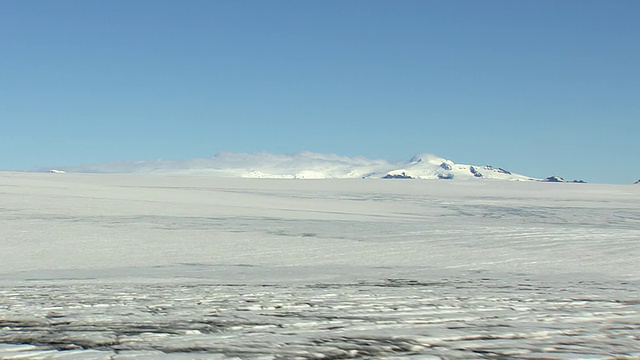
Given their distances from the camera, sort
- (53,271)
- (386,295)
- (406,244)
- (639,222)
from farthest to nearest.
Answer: (639,222), (406,244), (53,271), (386,295)

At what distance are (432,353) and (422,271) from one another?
19.9ft

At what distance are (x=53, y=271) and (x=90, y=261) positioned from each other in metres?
1.16

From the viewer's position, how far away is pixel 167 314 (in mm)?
5637

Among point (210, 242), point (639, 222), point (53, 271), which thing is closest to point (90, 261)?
point (53, 271)

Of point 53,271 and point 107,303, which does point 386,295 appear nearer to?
point 107,303

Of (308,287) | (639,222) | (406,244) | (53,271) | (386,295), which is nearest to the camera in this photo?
(386,295)

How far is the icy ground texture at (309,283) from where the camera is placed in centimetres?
444

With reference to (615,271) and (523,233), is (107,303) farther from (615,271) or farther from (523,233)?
(523,233)

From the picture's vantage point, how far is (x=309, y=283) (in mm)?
8539

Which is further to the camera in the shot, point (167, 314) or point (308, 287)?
point (308, 287)

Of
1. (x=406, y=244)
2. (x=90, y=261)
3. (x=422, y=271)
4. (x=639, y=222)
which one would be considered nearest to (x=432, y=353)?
(x=422, y=271)

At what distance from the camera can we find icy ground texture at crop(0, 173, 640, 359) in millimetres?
4438

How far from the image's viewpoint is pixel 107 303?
6312 mm

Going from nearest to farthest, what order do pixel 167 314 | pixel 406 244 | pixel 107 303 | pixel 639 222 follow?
pixel 167 314, pixel 107 303, pixel 406 244, pixel 639 222
